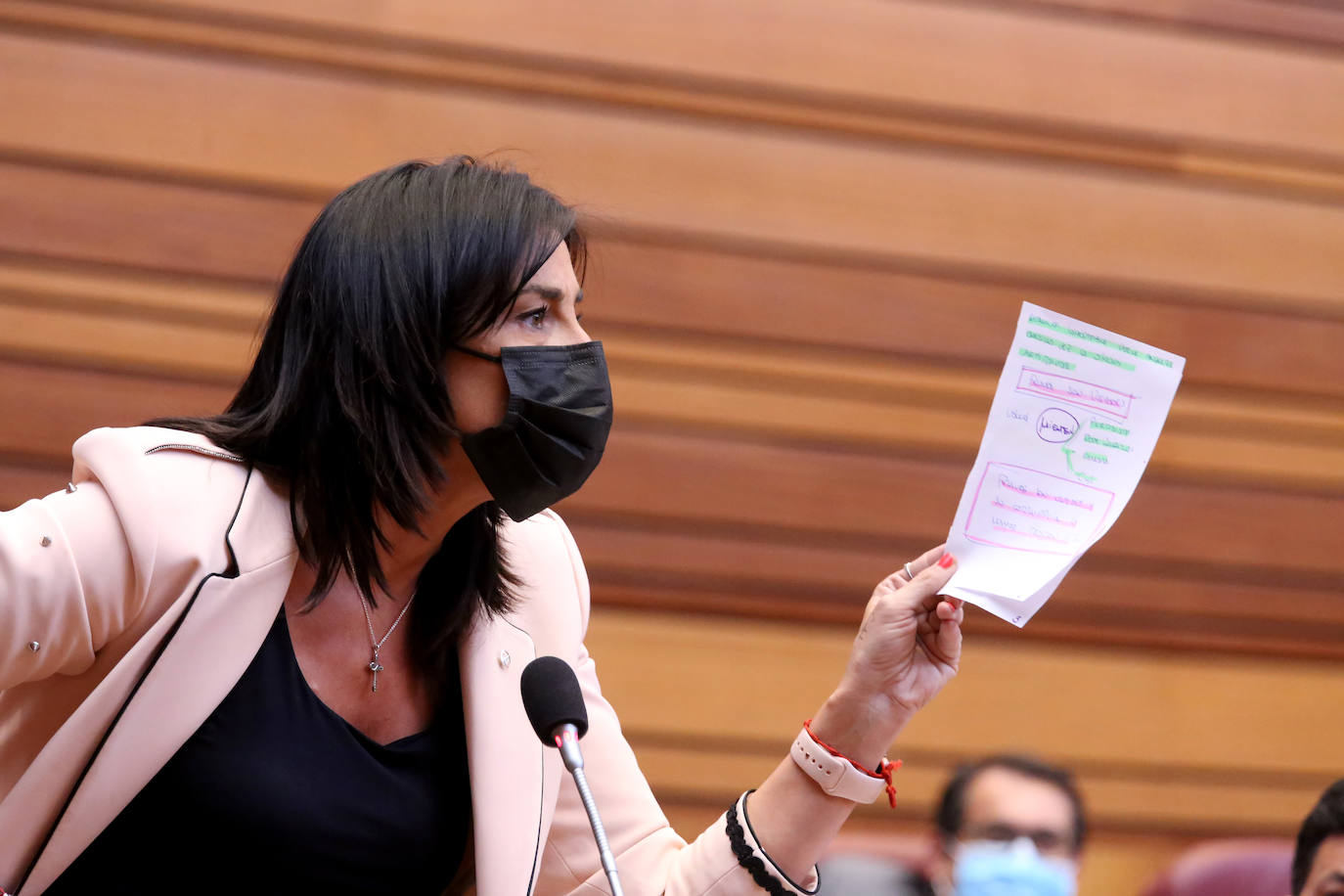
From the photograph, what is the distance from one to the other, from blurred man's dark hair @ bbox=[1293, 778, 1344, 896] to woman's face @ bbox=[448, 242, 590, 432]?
1518 mm

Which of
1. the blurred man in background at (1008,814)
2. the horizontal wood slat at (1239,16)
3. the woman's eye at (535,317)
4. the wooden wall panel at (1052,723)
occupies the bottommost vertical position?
the wooden wall panel at (1052,723)

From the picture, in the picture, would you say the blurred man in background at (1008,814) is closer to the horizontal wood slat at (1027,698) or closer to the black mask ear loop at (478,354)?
the horizontal wood slat at (1027,698)

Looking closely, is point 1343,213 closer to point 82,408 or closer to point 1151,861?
point 1151,861

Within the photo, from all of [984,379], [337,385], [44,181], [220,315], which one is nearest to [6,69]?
[44,181]

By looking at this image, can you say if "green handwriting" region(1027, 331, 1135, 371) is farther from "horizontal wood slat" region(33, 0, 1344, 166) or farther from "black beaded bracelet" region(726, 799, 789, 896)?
"horizontal wood slat" region(33, 0, 1344, 166)

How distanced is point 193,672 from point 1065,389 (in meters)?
0.90

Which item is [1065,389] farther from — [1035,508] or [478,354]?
[478,354]

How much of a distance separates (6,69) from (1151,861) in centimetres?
322

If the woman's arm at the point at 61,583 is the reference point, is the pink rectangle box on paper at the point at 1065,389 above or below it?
above

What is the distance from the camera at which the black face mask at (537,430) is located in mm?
1388

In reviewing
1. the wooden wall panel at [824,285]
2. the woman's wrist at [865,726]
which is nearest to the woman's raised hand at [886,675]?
the woman's wrist at [865,726]

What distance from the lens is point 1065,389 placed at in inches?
49.4

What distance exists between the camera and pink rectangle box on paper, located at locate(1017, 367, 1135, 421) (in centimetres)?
125

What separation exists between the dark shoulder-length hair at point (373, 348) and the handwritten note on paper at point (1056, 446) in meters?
0.53
